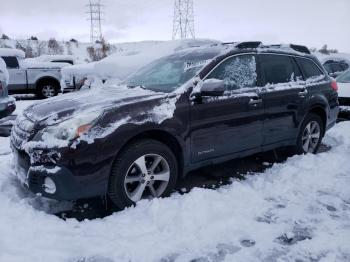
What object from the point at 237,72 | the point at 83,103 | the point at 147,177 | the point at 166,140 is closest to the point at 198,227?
the point at 147,177

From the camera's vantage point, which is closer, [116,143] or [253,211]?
[116,143]

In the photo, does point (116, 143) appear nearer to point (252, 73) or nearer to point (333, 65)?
point (252, 73)

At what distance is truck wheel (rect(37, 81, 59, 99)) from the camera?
49.6ft

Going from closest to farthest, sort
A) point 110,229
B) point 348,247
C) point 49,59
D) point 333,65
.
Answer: point 348,247 < point 110,229 < point 333,65 < point 49,59

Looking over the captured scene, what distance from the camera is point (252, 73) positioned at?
5.08 m

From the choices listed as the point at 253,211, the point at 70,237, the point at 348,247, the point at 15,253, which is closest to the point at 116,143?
the point at 70,237

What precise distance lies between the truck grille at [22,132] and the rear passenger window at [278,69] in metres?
3.00

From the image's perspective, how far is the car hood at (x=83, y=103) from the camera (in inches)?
151

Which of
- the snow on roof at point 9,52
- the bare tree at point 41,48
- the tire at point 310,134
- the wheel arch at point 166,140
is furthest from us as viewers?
the bare tree at point 41,48

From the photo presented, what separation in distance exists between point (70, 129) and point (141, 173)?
2.78 feet

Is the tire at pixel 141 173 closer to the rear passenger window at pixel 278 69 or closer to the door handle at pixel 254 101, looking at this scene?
the door handle at pixel 254 101

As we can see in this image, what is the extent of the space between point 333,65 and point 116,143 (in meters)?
13.9

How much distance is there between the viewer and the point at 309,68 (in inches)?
239

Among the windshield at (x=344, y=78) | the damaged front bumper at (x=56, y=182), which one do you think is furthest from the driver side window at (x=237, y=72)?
the windshield at (x=344, y=78)
